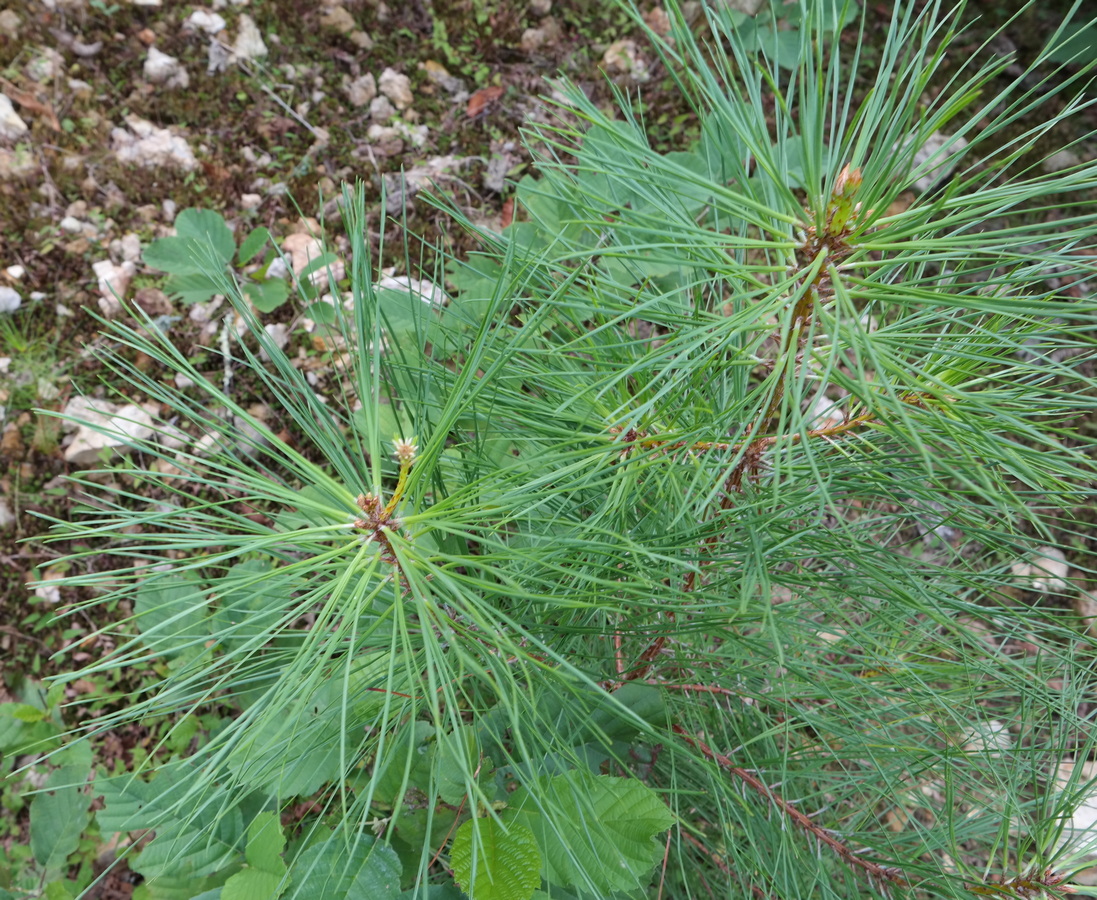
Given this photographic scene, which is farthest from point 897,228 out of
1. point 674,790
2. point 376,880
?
point 376,880

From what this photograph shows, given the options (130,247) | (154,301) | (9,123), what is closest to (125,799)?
(154,301)

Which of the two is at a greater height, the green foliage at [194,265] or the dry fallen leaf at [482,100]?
the dry fallen leaf at [482,100]

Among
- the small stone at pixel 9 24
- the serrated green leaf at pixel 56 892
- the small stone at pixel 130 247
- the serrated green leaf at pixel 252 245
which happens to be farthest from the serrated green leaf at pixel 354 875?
the small stone at pixel 9 24

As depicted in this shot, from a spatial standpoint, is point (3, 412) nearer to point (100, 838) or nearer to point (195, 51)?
point (100, 838)

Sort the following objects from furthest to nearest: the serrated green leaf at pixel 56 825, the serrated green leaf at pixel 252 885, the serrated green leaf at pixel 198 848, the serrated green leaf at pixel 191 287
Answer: the serrated green leaf at pixel 191 287 < the serrated green leaf at pixel 56 825 < the serrated green leaf at pixel 198 848 < the serrated green leaf at pixel 252 885

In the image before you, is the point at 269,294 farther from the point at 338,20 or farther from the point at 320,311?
the point at 338,20

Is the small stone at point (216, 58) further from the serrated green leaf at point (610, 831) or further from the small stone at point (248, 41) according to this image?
the serrated green leaf at point (610, 831)

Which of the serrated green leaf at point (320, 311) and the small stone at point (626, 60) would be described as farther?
the small stone at point (626, 60)

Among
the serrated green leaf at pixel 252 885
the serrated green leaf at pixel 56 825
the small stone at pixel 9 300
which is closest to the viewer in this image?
the serrated green leaf at pixel 252 885
